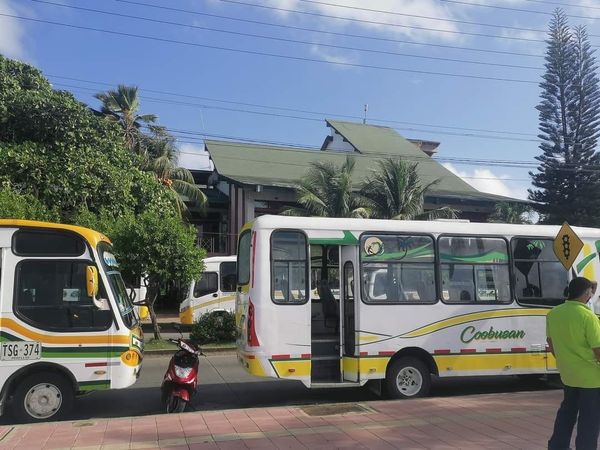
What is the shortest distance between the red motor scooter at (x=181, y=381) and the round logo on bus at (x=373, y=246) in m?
3.10

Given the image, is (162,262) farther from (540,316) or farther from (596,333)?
(596,333)

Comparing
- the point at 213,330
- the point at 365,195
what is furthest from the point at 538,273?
the point at 365,195

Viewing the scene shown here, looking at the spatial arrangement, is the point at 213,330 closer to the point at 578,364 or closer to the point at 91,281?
the point at 91,281

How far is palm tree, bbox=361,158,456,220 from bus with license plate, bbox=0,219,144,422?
57.2 ft

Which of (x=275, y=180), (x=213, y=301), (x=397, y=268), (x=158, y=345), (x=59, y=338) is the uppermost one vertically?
(x=275, y=180)

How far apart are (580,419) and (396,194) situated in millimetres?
19676

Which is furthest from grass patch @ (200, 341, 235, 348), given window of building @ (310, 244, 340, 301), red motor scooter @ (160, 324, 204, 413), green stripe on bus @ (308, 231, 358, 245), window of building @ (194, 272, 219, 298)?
green stripe on bus @ (308, 231, 358, 245)

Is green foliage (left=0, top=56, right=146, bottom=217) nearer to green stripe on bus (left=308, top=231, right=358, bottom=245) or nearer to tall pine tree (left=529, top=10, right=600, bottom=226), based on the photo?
green stripe on bus (left=308, top=231, right=358, bottom=245)

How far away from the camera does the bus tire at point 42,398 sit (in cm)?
734

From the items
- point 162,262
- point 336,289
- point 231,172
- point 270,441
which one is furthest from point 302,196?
point 270,441

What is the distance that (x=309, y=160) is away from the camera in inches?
1256

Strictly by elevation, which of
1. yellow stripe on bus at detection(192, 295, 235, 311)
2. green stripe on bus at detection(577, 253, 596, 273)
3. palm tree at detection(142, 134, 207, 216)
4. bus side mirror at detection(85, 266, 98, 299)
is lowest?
yellow stripe on bus at detection(192, 295, 235, 311)

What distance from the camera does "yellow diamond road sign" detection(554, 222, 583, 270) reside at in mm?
9133

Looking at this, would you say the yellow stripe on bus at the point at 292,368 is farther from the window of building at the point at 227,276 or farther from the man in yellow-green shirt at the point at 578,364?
the window of building at the point at 227,276
